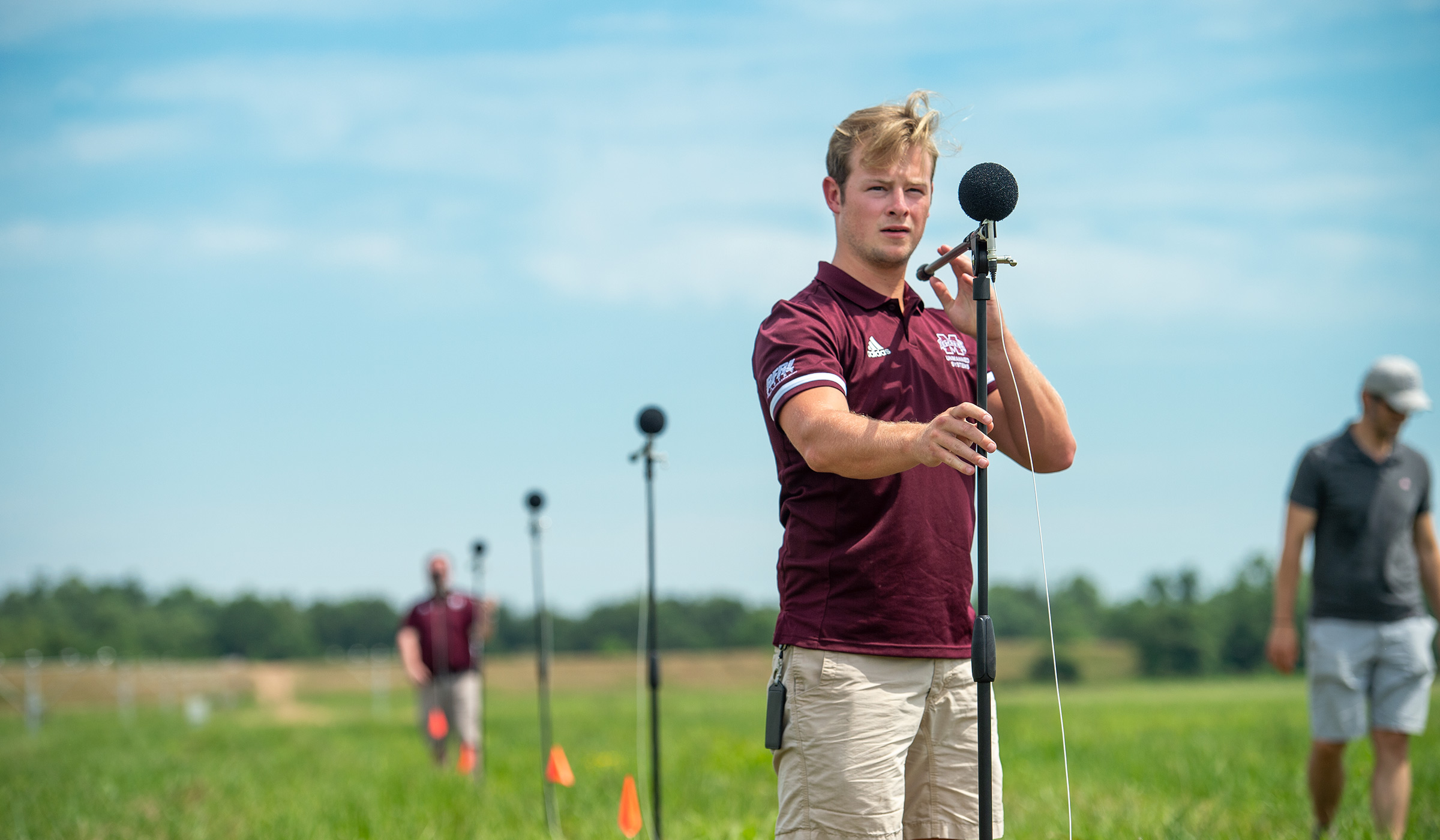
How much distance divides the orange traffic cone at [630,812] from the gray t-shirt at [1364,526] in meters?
3.34

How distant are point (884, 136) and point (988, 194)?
0.46 meters

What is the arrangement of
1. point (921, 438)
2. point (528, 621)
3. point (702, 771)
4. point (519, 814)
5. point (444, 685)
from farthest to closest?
point (528, 621) < point (444, 685) < point (702, 771) < point (519, 814) < point (921, 438)

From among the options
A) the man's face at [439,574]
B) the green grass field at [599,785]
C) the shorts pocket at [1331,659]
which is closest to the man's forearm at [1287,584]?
the shorts pocket at [1331,659]

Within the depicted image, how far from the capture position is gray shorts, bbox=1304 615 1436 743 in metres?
4.89

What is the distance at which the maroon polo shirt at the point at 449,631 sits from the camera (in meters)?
9.71

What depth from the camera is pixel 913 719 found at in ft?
8.82

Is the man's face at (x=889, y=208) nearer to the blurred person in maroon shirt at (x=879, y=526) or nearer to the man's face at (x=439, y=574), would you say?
the blurred person in maroon shirt at (x=879, y=526)

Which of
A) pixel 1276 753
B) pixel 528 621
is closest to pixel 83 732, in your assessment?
pixel 1276 753

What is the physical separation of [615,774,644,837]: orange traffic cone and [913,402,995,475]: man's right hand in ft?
7.08

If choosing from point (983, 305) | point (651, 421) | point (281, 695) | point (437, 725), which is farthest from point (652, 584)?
point (281, 695)

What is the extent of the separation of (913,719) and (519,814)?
447 cm

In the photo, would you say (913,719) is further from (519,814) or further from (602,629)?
(602,629)

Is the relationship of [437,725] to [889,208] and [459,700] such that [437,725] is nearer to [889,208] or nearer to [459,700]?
[459,700]

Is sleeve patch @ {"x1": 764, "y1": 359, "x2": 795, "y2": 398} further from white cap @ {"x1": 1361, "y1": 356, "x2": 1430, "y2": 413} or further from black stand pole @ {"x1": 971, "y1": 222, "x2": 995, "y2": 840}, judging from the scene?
white cap @ {"x1": 1361, "y1": 356, "x2": 1430, "y2": 413}
